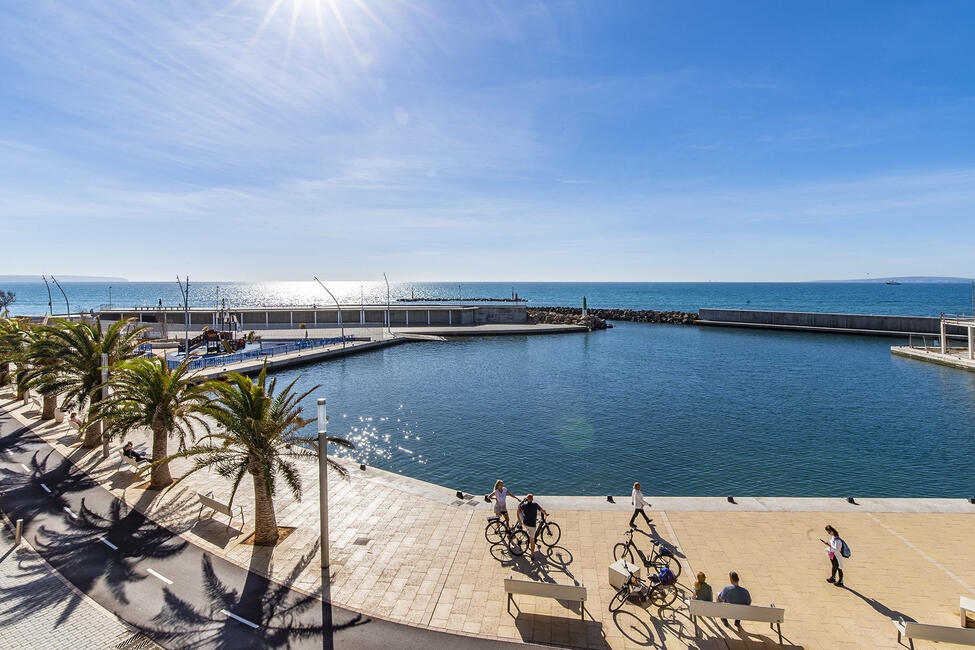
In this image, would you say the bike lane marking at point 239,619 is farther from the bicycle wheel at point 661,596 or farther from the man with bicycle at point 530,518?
the bicycle wheel at point 661,596

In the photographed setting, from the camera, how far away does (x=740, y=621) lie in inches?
391

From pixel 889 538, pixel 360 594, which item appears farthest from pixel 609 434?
pixel 360 594

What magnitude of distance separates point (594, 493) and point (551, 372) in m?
26.0

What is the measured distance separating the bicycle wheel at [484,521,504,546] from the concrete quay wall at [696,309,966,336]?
70172 mm

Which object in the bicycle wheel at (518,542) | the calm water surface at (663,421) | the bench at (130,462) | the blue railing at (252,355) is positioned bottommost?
the calm water surface at (663,421)

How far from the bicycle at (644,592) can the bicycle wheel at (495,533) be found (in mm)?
3473

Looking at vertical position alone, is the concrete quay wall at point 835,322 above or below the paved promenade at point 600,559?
above

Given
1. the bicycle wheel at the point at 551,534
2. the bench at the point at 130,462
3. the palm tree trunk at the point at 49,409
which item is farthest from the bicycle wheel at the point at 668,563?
the palm tree trunk at the point at 49,409

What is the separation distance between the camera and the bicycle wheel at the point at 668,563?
36.9 feet

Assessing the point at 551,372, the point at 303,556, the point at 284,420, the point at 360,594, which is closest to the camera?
the point at 360,594

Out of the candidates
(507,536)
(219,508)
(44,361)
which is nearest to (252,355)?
(44,361)

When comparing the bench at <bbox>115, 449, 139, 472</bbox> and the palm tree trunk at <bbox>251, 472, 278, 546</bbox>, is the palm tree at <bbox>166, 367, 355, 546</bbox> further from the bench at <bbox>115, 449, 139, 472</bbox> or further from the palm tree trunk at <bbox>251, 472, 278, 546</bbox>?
the bench at <bbox>115, 449, 139, 472</bbox>

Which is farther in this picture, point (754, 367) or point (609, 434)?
point (754, 367)

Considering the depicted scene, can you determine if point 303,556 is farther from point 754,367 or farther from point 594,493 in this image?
point 754,367
